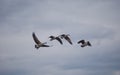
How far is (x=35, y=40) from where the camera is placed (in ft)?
404

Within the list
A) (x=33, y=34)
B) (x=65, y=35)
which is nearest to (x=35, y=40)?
(x=33, y=34)

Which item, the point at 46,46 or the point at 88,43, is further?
the point at 88,43

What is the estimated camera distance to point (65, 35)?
423 feet

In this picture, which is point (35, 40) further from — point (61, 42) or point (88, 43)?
point (88, 43)

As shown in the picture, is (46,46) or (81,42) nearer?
(46,46)

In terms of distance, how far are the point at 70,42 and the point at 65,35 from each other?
8.02 ft

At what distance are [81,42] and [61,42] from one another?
555 cm

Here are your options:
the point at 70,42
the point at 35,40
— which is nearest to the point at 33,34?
the point at 35,40

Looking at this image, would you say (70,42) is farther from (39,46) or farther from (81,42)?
(39,46)

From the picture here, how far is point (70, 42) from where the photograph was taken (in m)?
128

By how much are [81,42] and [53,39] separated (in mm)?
9785

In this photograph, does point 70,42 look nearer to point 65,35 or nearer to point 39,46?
point 65,35

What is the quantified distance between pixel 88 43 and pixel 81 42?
8.41 ft

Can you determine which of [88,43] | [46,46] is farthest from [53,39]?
[88,43]
